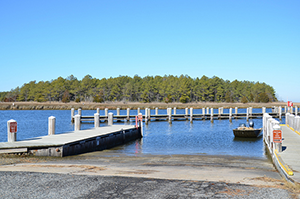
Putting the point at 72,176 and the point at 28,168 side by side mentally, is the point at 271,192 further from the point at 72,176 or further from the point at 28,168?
the point at 28,168

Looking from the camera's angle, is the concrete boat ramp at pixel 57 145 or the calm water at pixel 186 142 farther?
the calm water at pixel 186 142

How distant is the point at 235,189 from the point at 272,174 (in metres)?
3.29

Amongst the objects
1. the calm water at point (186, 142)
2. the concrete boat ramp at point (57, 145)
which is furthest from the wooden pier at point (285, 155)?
the concrete boat ramp at point (57, 145)

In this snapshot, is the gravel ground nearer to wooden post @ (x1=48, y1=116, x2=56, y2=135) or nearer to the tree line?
wooden post @ (x1=48, y1=116, x2=56, y2=135)

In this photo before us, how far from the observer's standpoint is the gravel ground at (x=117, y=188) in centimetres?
796

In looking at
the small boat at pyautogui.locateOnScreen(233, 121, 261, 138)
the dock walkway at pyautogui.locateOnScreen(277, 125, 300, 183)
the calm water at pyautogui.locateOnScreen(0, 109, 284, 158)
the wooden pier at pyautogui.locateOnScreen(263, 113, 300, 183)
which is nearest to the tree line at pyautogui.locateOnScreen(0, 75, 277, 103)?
the calm water at pyautogui.locateOnScreen(0, 109, 284, 158)

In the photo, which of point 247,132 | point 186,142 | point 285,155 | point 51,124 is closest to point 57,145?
point 51,124

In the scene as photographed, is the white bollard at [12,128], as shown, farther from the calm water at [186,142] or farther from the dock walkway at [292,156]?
the dock walkway at [292,156]

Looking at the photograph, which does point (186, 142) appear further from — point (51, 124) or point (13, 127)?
point (13, 127)

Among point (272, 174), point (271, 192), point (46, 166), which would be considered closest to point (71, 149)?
point (46, 166)

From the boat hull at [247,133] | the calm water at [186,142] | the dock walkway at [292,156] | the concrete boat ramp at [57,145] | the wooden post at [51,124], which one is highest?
the wooden post at [51,124]

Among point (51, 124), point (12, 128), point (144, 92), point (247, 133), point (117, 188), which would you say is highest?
point (144, 92)

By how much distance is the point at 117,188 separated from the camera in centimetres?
859

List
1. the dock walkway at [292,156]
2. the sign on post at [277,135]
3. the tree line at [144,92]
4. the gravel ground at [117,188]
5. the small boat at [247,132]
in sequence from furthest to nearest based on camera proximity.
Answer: the tree line at [144,92]
the small boat at [247,132]
the sign on post at [277,135]
the dock walkway at [292,156]
the gravel ground at [117,188]
